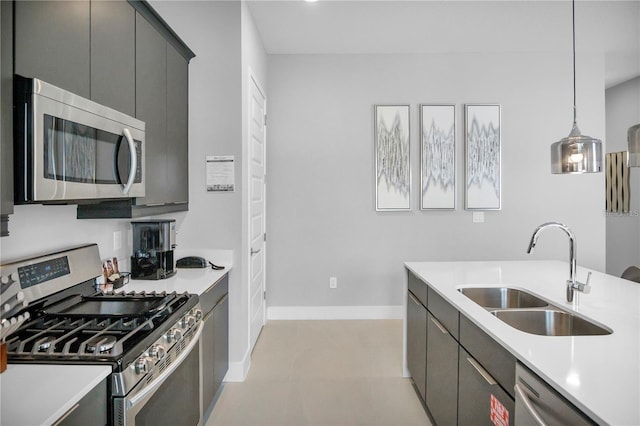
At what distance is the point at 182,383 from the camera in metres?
1.74

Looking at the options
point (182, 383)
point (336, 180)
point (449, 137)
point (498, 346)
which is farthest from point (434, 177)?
point (182, 383)

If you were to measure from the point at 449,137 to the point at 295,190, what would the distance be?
1.79m

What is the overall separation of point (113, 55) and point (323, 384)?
2.44 meters

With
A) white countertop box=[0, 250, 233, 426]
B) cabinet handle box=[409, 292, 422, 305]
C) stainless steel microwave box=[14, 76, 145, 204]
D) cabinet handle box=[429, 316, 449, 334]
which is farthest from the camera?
cabinet handle box=[409, 292, 422, 305]

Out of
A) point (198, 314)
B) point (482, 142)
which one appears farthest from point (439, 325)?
point (482, 142)

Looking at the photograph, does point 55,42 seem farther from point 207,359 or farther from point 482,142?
point 482,142

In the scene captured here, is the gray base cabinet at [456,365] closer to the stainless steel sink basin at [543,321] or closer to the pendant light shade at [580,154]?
the stainless steel sink basin at [543,321]

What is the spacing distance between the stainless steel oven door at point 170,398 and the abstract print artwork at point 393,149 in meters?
2.76

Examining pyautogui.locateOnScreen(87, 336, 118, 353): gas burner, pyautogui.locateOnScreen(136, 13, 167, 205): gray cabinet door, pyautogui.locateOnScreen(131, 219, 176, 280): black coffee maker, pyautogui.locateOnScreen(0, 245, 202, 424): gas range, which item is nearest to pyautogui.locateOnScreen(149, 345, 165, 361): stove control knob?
pyautogui.locateOnScreen(0, 245, 202, 424): gas range

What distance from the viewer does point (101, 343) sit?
125 cm

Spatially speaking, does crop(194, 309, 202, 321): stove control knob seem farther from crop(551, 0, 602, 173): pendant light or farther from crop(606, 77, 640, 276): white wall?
crop(606, 77, 640, 276): white wall

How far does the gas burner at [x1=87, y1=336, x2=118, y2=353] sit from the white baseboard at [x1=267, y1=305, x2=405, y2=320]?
2937 mm

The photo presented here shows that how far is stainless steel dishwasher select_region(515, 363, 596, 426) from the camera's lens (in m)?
0.97

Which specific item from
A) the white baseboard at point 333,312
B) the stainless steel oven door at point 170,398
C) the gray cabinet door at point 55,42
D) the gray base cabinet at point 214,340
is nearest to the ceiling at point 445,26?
the gray cabinet door at point 55,42
